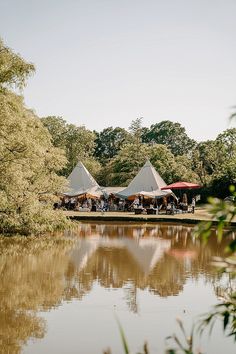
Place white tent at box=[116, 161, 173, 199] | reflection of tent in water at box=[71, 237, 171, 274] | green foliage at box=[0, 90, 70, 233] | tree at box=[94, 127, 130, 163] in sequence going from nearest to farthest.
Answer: reflection of tent in water at box=[71, 237, 171, 274] < green foliage at box=[0, 90, 70, 233] < white tent at box=[116, 161, 173, 199] < tree at box=[94, 127, 130, 163]

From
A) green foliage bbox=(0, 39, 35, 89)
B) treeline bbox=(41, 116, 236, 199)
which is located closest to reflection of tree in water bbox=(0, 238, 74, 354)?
green foliage bbox=(0, 39, 35, 89)

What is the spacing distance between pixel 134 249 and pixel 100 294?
7.70 meters

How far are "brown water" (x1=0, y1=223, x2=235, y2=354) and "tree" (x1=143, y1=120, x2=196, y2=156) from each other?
71.2 metres

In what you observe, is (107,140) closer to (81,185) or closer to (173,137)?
(173,137)

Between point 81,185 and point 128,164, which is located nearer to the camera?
point 81,185

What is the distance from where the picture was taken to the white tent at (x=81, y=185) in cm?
4103

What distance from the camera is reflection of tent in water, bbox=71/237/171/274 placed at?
50.7ft

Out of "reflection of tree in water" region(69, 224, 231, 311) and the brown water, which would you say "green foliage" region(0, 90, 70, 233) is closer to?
the brown water

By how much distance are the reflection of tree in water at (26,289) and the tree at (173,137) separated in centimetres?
7360

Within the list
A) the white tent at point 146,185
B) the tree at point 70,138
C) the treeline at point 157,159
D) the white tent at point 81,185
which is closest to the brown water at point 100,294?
the white tent at point 146,185

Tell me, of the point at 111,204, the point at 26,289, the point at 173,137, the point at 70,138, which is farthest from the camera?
the point at 173,137

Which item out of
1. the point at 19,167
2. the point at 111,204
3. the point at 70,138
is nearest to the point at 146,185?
the point at 111,204

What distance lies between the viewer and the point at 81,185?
41.9 meters

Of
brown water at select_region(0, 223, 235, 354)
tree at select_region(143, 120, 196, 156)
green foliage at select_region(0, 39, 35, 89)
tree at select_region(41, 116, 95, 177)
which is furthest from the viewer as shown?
tree at select_region(143, 120, 196, 156)
